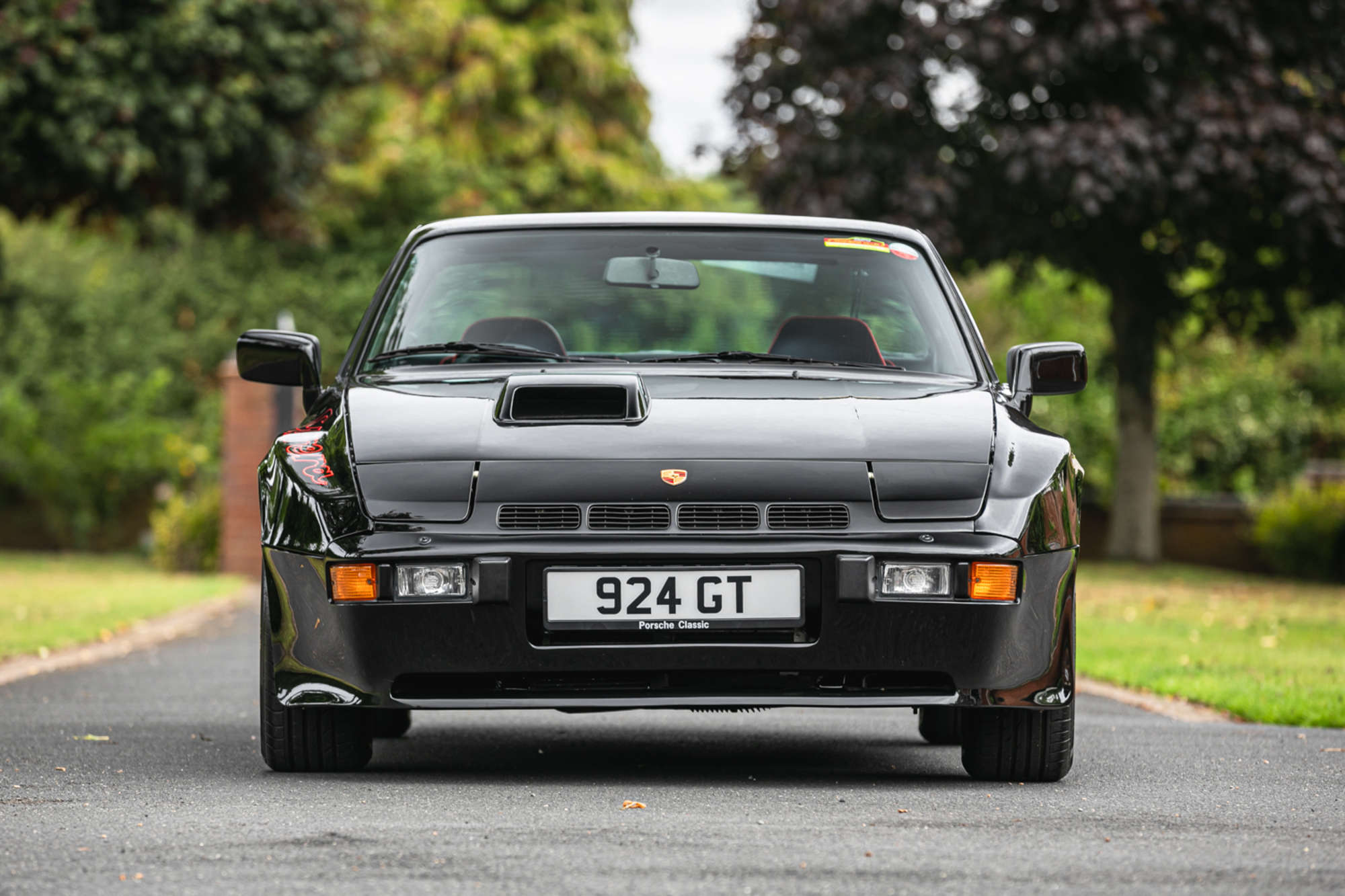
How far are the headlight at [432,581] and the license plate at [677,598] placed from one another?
21 cm

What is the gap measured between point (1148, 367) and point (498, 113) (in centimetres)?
1981

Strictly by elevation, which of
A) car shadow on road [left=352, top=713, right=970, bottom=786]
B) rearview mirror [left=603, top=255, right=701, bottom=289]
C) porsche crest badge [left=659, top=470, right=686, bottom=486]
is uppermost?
rearview mirror [left=603, top=255, right=701, bottom=289]

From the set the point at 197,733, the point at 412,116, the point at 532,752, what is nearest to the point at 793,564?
the point at 532,752

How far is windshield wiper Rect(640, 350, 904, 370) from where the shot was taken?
5688mm

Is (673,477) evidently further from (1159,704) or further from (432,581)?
(1159,704)

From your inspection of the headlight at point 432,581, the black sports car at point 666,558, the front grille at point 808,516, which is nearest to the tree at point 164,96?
the black sports car at point 666,558

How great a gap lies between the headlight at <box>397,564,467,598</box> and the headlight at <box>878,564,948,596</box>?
1.01 m

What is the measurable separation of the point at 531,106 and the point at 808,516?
33461 mm

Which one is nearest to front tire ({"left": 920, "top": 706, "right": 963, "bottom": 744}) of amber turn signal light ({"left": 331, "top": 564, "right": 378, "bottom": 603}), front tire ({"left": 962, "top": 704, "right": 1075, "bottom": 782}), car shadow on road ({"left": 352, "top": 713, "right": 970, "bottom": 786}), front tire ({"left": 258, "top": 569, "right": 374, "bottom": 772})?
car shadow on road ({"left": 352, "top": 713, "right": 970, "bottom": 786})

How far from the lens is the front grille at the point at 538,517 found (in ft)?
15.7

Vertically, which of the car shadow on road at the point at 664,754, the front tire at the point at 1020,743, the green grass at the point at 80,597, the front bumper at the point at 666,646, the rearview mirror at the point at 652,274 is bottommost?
the green grass at the point at 80,597

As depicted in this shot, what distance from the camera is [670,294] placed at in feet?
19.9

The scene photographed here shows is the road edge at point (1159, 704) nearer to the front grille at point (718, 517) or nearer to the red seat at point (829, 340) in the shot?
the red seat at point (829, 340)

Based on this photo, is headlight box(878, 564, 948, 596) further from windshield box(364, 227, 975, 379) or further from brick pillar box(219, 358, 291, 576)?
brick pillar box(219, 358, 291, 576)
